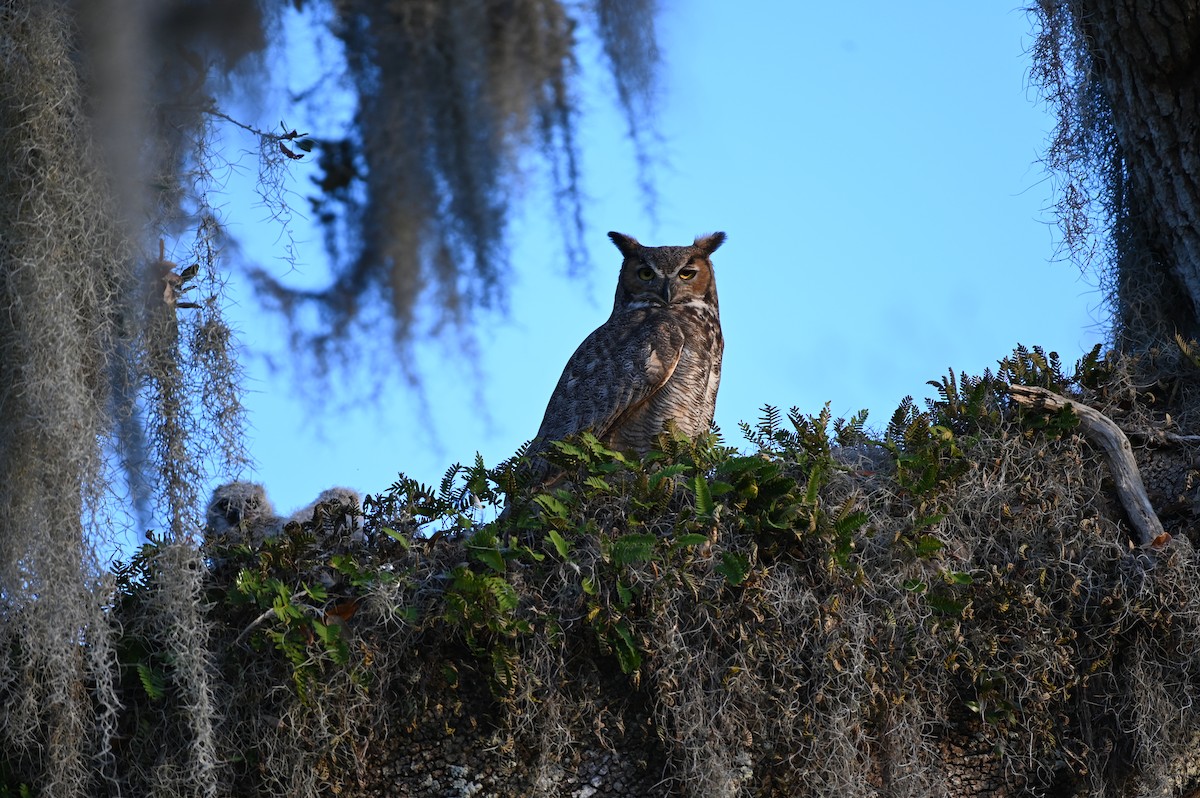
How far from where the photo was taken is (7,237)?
10.0ft

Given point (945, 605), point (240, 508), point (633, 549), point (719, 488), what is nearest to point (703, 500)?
point (719, 488)

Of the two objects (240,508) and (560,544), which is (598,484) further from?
(240,508)

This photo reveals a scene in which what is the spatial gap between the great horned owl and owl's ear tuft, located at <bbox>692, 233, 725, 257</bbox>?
0.38 feet

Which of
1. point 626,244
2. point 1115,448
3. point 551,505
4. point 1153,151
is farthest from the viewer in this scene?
point 626,244

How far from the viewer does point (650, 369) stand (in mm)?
4609

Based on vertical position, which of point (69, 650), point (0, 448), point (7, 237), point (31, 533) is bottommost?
point (69, 650)

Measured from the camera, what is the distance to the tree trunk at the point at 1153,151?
4.15 metres

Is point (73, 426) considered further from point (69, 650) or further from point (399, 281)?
point (399, 281)

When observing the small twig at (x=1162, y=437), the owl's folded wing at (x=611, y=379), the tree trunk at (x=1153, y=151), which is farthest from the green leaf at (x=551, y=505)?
the tree trunk at (x=1153, y=151)

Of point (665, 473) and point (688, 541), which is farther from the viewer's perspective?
point (665, 473)

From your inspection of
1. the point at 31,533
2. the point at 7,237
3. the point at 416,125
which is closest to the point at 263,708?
the point at 31,533

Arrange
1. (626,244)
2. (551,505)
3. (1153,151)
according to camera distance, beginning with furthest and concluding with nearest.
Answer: (626,244) < (1153,151) < (551,505)

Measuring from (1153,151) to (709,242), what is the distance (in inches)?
68.4

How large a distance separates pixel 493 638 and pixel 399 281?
3.45ft
